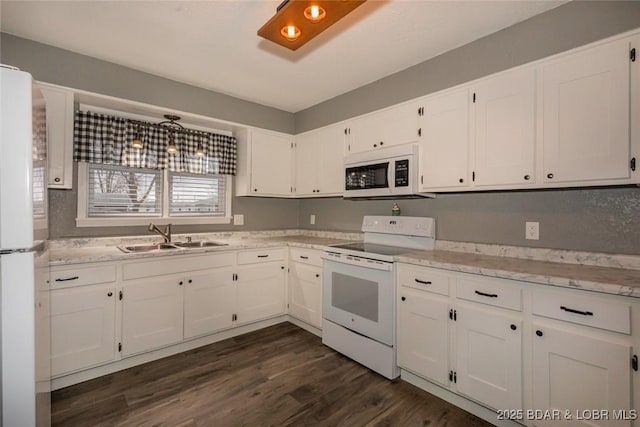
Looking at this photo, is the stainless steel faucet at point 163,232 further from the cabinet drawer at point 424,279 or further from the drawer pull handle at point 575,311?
the drawer pull handle at point 575,311

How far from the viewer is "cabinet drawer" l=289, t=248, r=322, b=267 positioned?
300cm

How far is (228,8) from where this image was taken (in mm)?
1973

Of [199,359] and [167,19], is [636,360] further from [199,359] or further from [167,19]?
[167,19]

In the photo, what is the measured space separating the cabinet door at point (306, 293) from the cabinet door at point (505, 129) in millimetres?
1723

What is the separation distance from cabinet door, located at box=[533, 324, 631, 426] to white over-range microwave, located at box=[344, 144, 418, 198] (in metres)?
1.36

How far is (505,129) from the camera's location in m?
2.04

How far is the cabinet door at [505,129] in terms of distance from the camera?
194 cm

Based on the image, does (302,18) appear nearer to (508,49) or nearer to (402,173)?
(402,173)

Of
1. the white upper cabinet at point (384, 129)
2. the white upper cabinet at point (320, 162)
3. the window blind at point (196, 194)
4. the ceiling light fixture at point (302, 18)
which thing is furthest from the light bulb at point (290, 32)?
the window blind at point (196, 194)

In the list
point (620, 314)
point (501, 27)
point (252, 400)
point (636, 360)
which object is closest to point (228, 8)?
point (501, 27)

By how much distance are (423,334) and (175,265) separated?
6.84 ft

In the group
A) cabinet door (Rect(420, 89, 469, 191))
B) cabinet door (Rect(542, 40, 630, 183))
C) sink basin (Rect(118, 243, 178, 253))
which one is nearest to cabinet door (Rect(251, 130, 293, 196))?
sink basin (Rect(118, 243, 178, 253))

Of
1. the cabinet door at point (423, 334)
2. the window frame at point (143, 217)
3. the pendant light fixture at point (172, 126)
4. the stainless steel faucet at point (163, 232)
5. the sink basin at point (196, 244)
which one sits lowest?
the cabinet door at point (423, 334)

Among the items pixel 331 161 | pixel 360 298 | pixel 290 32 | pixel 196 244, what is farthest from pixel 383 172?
pixel 196 244
